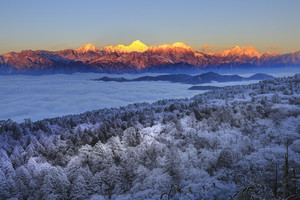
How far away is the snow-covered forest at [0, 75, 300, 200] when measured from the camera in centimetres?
1917

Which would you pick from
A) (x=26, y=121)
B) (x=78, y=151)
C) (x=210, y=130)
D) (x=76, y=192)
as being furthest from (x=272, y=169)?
(x=26, y=121)

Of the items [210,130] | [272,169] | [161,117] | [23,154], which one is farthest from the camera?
[161,117]

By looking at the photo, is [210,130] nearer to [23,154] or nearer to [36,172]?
[36,172]

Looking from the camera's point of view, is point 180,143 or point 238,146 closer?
point 238,146

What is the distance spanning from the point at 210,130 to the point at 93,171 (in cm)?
1714

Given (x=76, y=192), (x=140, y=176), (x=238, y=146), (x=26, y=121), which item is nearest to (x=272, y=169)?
(x=238, y=146)

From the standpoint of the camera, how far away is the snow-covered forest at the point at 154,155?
19172mm

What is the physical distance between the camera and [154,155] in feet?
87.8

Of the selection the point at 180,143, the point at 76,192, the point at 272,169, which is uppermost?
the point at 272,169

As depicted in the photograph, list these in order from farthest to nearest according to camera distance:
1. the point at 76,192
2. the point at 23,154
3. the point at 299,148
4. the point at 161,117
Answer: the point at 161,117 → the point at 23,154 → the point at 76,192 → the point at 299,148

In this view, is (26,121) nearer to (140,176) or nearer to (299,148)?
(140,176)

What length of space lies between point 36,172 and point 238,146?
22473 mm

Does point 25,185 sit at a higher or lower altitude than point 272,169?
lower

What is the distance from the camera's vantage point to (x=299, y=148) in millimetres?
19922
